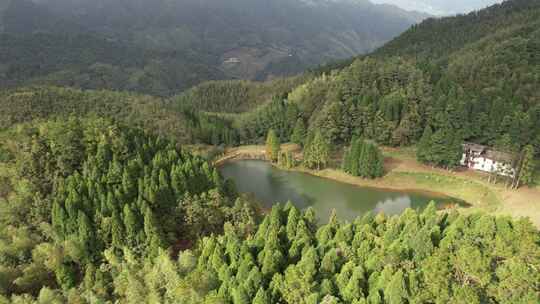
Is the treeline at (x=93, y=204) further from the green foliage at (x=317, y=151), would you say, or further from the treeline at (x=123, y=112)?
the treeline at (x=123, y=112)

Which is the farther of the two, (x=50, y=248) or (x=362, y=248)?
(x=50, y=248)

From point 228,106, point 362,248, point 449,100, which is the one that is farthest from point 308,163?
point 228,106

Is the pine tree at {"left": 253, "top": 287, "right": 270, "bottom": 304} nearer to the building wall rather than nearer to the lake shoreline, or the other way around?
the lake shoreline

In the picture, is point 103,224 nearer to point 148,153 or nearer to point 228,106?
point 148,153

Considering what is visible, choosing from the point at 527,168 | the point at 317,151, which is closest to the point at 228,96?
the point at 317,151

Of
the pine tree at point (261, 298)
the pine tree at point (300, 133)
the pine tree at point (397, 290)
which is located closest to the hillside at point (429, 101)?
the pine tree at point (300, 133)

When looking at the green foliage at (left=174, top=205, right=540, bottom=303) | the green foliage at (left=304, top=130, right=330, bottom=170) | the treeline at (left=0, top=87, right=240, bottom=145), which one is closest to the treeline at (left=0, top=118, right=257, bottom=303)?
the green foliage at (left=174, top=205, right=540, bottom=303)
